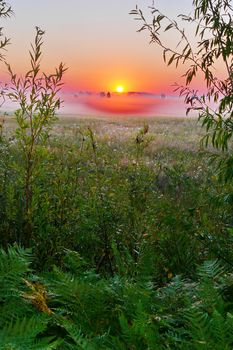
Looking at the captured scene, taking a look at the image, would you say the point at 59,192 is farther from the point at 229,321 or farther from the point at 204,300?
the point at 229,321

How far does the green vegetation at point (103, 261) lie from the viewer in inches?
61.7

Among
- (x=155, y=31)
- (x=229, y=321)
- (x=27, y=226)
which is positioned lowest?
(x=27, y=226)

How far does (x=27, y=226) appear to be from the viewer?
174 inches

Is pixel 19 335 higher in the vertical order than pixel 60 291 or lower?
higher

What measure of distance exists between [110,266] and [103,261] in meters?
0.30

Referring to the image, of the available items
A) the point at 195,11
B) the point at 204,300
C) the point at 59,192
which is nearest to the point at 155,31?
the point at 195,11

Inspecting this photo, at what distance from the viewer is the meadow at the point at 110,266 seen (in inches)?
59.2

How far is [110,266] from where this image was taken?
4.50 metres

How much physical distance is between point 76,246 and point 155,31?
8.47 ft

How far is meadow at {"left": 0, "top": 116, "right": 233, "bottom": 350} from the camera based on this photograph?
1505 mm

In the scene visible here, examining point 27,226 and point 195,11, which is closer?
point 27,226

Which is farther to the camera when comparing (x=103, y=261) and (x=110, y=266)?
(x=103, y=261)

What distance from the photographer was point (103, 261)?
4.79m

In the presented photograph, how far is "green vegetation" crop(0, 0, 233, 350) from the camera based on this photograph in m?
1.57
